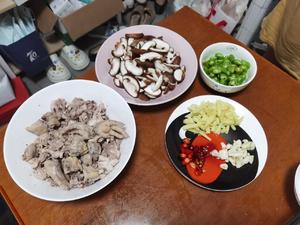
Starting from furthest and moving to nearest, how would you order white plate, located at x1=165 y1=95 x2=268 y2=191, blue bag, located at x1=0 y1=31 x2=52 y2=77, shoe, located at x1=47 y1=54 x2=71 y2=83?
1. shoe, located at x1=47 y1=54 x2=71 y2=83
2. blue bag, located at x1=0 y1=31 x2=52 y2=77
3. white plate, located at x1=165 y1=95 x2=268 y2=191

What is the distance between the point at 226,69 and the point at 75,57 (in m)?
1.09

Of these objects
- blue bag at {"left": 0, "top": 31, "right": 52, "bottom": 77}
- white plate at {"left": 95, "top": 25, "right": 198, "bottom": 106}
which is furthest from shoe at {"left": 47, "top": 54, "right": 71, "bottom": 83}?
white plate at {"left": 95, "top": 25, "right": 198, "bottom": 106}

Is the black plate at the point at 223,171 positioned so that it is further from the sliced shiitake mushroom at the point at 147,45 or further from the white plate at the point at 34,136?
the sliced shiitake mushroom at the point at 147,45

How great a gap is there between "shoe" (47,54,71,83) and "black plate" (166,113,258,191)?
104cm

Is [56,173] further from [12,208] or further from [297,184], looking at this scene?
[297,184]

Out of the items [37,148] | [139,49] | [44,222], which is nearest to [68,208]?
[44,222]

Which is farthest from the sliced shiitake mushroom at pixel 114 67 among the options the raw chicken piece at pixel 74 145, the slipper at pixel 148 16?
the slipper at pixel 148 16

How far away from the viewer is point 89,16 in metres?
1.42

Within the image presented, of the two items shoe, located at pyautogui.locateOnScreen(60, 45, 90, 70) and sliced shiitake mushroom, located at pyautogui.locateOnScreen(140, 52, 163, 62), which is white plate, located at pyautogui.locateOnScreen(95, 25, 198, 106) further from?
shoe, located at pyautogui.locateOnScreen(60, 45, 90, 70)

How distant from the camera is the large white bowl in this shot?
2.55 feet

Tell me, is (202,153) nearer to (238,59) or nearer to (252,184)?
(252,184)

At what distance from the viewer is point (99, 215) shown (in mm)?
646

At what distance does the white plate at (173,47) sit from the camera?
0.77 m

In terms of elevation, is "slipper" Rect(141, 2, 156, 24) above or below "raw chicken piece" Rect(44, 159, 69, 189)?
below
